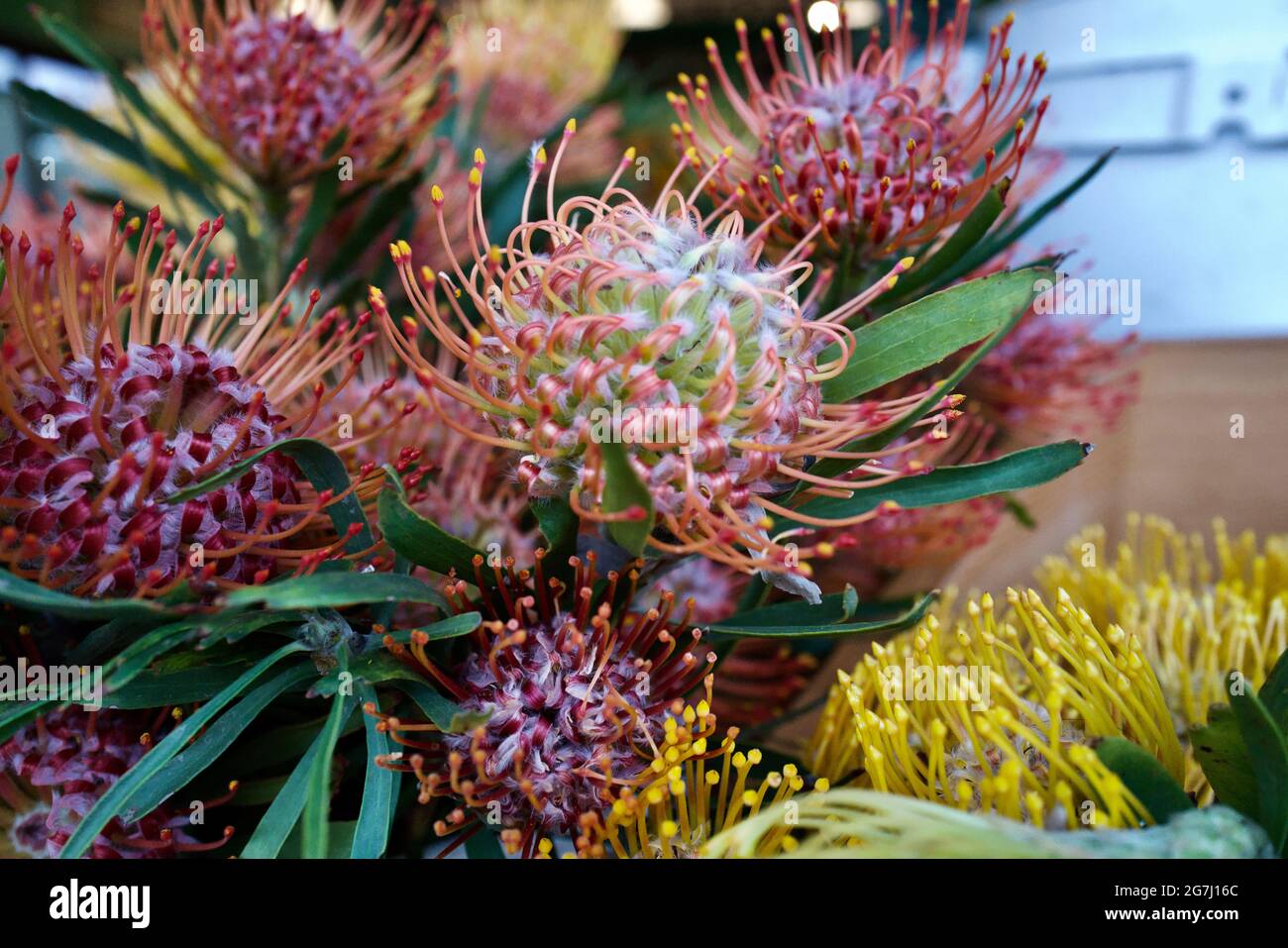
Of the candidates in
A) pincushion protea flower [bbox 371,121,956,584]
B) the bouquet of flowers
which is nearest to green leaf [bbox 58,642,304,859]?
the bouquet of flowers

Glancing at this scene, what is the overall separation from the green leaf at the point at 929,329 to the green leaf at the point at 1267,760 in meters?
0.13

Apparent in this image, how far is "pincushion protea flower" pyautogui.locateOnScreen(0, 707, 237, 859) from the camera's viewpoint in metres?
0.31

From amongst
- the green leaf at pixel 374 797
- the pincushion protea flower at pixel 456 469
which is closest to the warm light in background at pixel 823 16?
the pincushion protea flower at pixel 456 469

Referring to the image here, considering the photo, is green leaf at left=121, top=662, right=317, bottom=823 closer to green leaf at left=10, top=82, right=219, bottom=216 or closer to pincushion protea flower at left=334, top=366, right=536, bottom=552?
pincushion protea flower at left=334, top=366, right=536, bottom=552

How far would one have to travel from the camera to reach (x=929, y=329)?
32 cm

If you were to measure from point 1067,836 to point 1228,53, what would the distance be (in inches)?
31.1

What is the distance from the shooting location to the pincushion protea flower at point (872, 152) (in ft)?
1.22

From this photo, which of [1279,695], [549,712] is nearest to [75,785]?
[549,712]

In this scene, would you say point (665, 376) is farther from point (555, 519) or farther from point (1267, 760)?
point (1267, 760)

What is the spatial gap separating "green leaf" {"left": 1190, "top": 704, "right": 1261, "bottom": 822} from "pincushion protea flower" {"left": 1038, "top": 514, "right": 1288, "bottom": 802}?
0.06 meters

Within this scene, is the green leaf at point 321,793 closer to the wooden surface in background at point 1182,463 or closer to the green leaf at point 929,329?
the green leaf at point 929,329

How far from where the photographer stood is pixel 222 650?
1.01 ft

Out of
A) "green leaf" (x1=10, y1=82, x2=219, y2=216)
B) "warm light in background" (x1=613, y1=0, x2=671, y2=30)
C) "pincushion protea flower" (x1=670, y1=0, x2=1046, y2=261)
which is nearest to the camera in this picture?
"pincushion protea flower" (x1=670, y1=0, x2=1046, y2=261)
